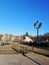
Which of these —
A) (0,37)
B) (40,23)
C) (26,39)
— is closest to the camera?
(40,23)

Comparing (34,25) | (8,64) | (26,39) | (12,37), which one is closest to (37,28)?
(34,25)

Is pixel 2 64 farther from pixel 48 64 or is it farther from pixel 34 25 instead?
pixel 34 25

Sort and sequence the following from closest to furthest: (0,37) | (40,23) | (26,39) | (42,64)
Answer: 1. (42,64)
2. (40,23)
3. (26,39)
4. (0,37)

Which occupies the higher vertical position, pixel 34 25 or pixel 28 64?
pixel 34 25

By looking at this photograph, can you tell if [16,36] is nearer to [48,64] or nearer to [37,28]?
[37,28]

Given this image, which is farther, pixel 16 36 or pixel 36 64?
pixel 16 36

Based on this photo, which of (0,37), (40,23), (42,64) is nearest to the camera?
(42,64)

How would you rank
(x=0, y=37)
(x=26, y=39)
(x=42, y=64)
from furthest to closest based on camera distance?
(x=0, y=37) → (x=26, y=39) → (x=42, y=64)

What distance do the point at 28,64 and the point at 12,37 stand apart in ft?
435

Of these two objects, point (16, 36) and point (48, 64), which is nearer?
point (48, 64)

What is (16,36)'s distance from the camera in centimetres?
15212

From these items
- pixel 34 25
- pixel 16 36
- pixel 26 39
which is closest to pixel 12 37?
pixel 16 36

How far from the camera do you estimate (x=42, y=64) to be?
17578 mm

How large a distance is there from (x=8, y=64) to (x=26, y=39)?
115m
